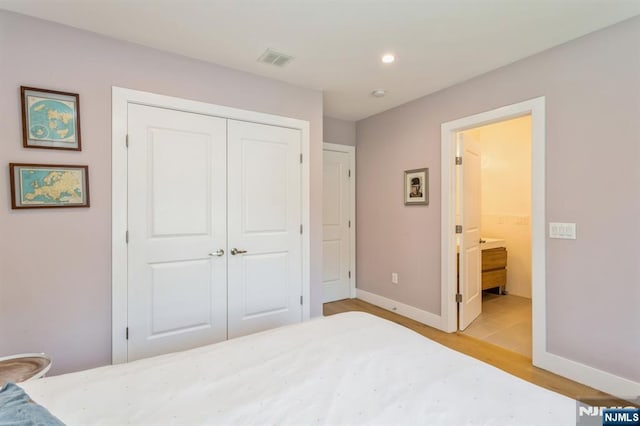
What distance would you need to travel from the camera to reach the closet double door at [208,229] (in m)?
2.26

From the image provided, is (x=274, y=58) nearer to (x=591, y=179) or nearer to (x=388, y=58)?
(x=388, y=58)

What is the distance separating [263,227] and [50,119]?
1.68m

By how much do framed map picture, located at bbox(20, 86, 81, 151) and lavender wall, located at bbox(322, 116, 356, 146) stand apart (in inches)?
104

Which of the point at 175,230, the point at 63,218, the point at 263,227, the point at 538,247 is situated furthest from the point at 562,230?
the point at 63,218

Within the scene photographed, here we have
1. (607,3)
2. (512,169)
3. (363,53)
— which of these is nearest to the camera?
(607,3)

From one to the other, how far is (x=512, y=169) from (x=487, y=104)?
2.23 meters

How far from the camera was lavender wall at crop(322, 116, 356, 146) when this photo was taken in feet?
13.1

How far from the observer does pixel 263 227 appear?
2.79 meters

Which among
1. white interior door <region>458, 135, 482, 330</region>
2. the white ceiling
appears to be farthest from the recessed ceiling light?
white interior door <region>458, 135, 482, 330</region>

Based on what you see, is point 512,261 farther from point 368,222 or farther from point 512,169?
point 368,222

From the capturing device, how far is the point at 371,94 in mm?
3203

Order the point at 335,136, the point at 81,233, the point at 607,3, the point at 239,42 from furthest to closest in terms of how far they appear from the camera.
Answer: the point at 335,136 → the point at 239,42 → the point at 81,233 → the point at 607,3

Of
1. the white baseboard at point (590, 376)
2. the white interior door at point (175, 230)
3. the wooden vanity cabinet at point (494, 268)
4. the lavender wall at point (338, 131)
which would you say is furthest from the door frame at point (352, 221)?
the white baseboard at point (590, 376)

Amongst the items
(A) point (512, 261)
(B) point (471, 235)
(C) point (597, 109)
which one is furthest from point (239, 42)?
(A) point (512, 261)
